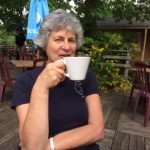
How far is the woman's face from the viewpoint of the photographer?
5.66ft

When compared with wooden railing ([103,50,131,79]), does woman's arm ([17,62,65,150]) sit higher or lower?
higher

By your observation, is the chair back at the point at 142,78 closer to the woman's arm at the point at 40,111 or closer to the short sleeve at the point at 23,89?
the short sleeve at the point at 23,89

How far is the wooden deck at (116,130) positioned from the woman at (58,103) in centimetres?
220

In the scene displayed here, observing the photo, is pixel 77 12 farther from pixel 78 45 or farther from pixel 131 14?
pixel 78 45

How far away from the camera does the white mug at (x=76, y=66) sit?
52.9 inches

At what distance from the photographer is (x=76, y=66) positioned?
1353 millimetres

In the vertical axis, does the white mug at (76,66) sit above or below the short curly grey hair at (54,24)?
below

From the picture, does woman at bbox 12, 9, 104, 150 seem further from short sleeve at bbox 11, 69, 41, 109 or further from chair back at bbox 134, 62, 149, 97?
chair back at bbox 134, 62, 149, 97

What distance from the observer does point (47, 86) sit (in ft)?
4.58

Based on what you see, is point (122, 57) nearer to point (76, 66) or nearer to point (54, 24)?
point (54, 24)

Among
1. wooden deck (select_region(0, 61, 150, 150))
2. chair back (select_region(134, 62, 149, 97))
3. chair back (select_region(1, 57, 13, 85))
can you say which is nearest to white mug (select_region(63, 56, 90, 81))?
wooden deck (select_region(0, 61, 150, 150))

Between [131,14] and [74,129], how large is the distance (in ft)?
39.3

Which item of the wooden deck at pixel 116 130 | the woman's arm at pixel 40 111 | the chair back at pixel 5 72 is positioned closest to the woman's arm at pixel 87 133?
the woman's arm at pixel 40 111

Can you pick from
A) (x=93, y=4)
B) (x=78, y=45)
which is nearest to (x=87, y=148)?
(x=78, y=45)
